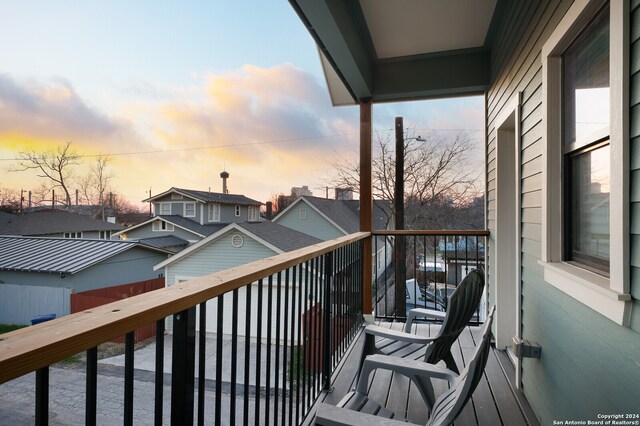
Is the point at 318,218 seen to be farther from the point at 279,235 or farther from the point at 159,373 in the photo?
the point at 159,373

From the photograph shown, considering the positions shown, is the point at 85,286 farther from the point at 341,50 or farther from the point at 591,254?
the point at 591,254

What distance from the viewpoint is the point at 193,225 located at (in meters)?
4.81

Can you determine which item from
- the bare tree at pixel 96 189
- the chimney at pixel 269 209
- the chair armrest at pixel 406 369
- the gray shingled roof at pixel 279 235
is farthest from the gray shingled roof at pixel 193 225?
the chair armrest at pixel 406 369

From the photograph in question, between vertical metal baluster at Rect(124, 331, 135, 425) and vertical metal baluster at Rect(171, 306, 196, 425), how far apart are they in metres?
0.15

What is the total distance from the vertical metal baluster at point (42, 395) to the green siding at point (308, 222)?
4.45 meters

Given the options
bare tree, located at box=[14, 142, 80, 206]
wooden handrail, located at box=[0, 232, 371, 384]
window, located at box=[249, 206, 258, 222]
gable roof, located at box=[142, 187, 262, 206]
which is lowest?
wooden handrail, located at box=[0, 232, 371, 384]

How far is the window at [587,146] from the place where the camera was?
4.42 feet

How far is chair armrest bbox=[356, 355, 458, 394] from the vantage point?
152 centimetres

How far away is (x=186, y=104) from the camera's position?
24.6ft

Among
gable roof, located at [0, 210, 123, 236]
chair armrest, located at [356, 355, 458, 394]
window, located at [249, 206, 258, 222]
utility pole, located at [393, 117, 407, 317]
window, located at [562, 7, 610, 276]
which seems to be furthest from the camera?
window, located at [249, 206, 258, 222]

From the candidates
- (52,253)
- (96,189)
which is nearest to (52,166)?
(96,189)

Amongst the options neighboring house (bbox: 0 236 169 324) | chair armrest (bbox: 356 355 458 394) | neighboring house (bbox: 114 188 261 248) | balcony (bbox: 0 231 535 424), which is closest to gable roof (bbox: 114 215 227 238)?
neighboring house (bbox: 114 188 261 248)

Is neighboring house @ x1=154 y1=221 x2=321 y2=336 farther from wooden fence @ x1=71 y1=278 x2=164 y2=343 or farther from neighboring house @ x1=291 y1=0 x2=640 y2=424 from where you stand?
neighboring house @ x1=291 y1=0 x2=640 y2=424

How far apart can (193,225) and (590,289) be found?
439 centimetres
